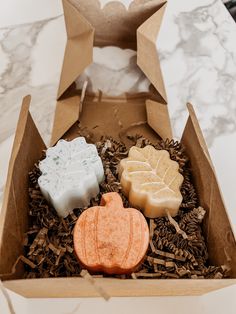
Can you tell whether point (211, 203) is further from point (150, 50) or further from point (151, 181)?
point (150, 50)

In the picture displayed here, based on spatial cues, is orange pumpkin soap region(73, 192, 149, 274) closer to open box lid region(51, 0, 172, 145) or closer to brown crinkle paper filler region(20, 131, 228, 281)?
brown crinkle paper filler region(20, 131, 228, 281)

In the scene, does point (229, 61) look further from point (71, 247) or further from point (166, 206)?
point (71, 247)

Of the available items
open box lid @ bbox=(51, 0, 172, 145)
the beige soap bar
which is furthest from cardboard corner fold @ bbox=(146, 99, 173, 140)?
the beige soap bar

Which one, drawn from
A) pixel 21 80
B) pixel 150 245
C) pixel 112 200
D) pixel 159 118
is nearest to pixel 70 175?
pixel 112 200

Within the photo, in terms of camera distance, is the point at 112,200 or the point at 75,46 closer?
the point at 112,200

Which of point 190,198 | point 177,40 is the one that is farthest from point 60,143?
point 177,40

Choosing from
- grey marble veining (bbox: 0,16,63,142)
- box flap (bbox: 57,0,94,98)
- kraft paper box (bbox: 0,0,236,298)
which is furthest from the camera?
grey marble veining (bbox: 0,16,63,142)

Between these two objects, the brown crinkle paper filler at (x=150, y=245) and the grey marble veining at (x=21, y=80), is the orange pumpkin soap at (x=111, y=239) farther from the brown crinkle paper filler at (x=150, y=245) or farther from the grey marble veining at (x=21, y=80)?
the grey marble veining at (x=21, y=80)
